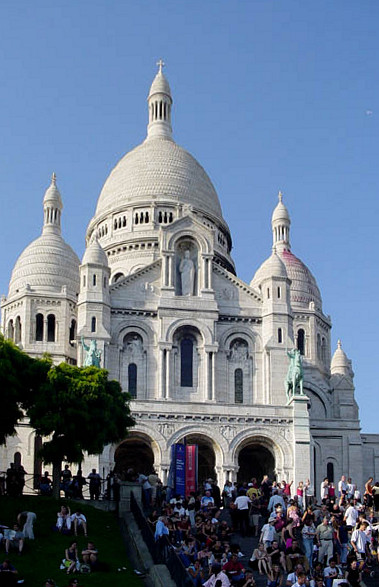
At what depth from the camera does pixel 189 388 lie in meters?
Result: 70.0

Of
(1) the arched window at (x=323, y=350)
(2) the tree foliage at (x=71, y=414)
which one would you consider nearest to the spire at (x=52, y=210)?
(1) the arched window at (x=323, y=350)

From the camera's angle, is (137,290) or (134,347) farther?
(137,290)

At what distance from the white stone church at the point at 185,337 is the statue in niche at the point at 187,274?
6 cm

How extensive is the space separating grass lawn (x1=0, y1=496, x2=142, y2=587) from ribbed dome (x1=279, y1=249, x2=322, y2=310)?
49.4m

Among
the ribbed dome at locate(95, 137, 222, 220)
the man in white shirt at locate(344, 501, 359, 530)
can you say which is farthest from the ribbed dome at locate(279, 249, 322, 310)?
the man in white shirt at locate(344, 501, 359, 530)

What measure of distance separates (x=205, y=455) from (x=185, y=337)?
25.9ft

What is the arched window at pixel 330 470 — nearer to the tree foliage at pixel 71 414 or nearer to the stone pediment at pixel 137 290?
the stone pediment at pixel 137 290

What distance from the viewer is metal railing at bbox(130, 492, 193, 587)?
2966 centimetres

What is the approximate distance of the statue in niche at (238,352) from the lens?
236ft

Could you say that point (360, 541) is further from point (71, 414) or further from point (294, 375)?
point (294, 375)

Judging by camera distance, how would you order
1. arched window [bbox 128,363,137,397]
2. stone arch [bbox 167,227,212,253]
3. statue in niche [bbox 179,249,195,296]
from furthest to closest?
stone arch [bbox 167,227,212,253] → statue in niche [bbox 179,249,195,296] → arched window [bbox 128,363,137,397]

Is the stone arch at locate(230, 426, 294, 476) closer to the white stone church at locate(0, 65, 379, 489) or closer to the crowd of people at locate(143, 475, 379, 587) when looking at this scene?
the white stone church at locate(0, 65, 379, 489)

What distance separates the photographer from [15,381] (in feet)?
153

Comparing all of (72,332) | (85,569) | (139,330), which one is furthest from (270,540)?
(72,332)
